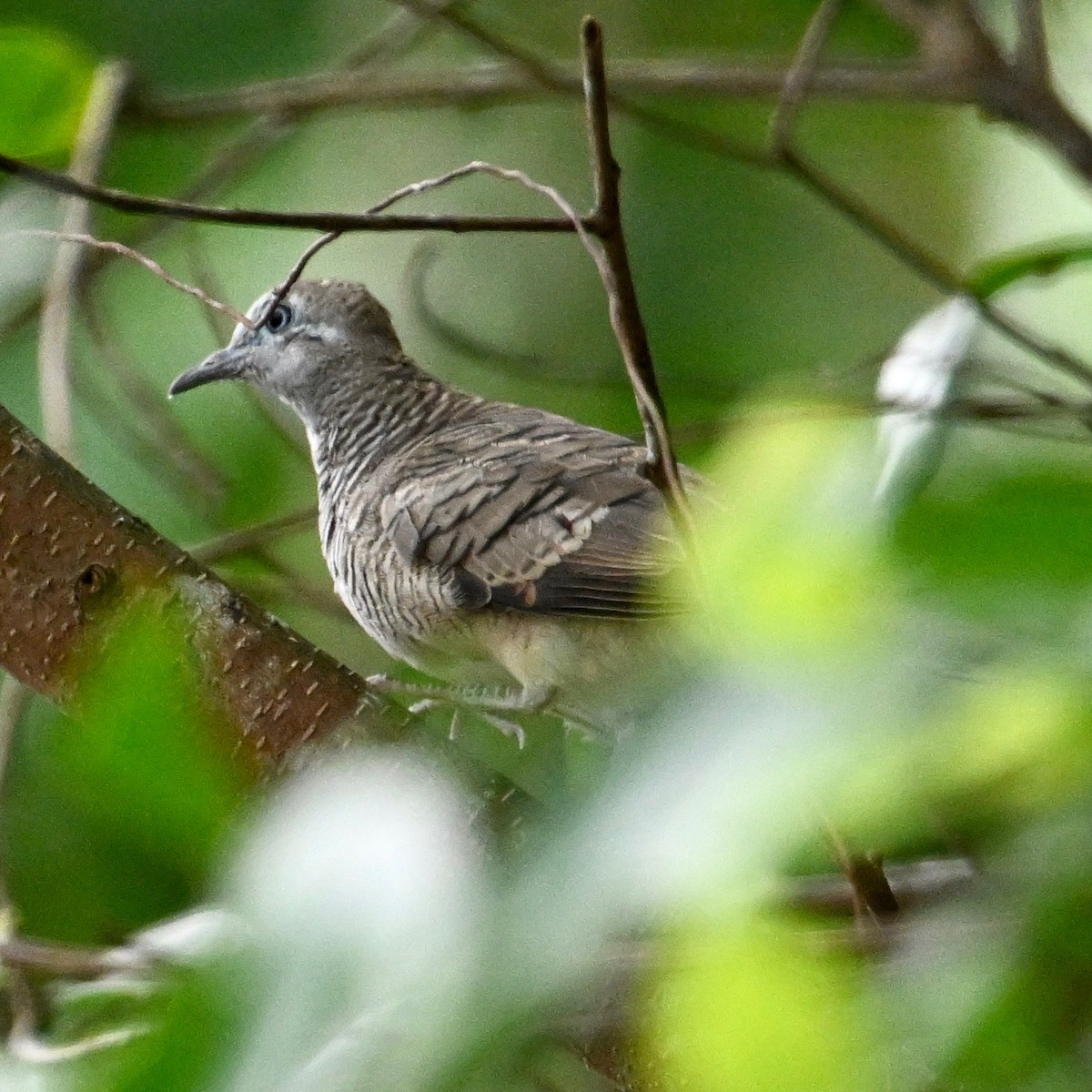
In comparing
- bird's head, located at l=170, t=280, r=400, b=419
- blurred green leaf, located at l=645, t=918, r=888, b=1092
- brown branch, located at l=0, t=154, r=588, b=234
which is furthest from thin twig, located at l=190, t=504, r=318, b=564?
blurred green leaf, located at l=645, t=918, r=888, b=1092

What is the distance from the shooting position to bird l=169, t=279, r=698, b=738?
277cm

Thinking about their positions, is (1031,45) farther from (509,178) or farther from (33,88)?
(33,88)

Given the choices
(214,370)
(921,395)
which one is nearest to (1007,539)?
(921,395)

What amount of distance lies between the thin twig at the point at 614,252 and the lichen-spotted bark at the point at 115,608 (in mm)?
743

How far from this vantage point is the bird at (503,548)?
9.09ft

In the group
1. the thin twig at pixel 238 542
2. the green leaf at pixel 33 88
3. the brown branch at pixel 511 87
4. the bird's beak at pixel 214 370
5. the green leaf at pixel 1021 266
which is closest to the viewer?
the green leaf at pixel 1021 266

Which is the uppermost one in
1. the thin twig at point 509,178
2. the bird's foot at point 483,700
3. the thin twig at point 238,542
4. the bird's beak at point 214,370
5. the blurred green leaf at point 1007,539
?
the thin twig at point 509,178

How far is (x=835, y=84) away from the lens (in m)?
3.06

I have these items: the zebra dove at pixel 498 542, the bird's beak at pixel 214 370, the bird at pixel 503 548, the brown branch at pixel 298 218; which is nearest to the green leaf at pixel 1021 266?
the brown branch at pixel 298 218

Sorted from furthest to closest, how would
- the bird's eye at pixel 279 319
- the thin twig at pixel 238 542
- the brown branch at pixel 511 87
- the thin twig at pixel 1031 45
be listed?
the bird's eye at pixel 279 319
the thin twig at pixel 238 542
the brown branch at pixel 511 87
the thin twig at pixel 1031 45

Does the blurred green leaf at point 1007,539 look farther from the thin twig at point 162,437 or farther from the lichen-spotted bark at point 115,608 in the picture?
the thin twig at point 162,437

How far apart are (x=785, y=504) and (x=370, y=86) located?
115 inches

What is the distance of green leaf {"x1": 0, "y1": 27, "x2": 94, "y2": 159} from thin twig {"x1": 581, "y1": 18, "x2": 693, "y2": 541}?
130 centimetres

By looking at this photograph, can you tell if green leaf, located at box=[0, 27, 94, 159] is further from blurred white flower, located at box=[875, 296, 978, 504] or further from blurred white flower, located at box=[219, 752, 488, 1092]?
blurred white flower, located at box=[219, 752, 488, 1092]
